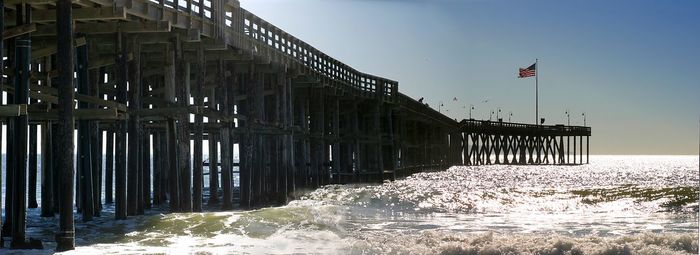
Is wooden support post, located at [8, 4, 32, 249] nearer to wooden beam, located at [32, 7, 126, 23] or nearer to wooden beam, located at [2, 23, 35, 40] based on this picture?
wooden beam, located at [2, 23, 35, 40]

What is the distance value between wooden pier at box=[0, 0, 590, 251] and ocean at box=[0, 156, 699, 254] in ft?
3.47

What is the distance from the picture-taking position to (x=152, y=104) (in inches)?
1011

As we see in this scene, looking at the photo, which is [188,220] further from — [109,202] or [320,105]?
[320,105]

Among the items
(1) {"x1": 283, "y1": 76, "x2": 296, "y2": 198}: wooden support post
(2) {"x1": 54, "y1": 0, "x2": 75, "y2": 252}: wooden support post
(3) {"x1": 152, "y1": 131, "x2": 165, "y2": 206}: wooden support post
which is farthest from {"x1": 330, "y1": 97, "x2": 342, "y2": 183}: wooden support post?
(2) {"x1": 54, "y1": 0, "x2": 75, "y2": 252}: wooden support post

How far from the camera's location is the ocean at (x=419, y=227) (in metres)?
13.7

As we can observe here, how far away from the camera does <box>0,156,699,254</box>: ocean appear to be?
1370cm

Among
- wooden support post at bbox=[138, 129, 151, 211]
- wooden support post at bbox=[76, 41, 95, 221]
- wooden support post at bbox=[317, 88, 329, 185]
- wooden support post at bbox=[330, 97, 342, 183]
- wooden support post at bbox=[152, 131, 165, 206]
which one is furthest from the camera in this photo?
wooden support post at bbox=[330, 97, 342, 183]

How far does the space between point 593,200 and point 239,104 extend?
1379cm

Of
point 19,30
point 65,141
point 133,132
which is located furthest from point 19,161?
point 133,132

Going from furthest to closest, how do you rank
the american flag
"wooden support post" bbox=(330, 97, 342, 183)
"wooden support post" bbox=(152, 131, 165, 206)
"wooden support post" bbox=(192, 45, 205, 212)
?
the american flag, "wooden support post" bbox=(330, 97, 342, 183), "wooden support post" bbox=(152, 131, 165, 206), "wooden support post" bbox=(192, 45, 205, 212)

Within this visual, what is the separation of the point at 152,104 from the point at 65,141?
12.6m

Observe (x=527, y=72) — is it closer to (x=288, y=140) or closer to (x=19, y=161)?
(x=288, y=140)

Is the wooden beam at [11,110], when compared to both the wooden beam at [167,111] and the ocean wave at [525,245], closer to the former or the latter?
the wooden beam at [167,111]

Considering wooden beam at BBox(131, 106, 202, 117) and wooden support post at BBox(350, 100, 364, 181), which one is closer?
wooden beam at BBox(131, 106, 202, 117)
